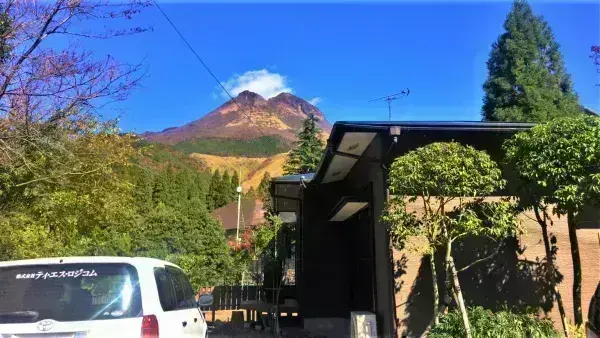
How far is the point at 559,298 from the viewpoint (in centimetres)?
823

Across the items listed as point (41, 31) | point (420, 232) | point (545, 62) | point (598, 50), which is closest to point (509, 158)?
point (420, 232)

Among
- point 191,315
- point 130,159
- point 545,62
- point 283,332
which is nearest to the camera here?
point 191,315

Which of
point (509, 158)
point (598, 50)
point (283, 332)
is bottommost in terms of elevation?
point (283, 332)

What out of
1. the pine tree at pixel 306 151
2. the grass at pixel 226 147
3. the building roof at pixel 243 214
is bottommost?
the building roof at pixel 243 214

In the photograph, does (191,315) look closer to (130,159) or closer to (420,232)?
(420,232)

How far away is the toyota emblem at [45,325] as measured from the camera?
12.3ft

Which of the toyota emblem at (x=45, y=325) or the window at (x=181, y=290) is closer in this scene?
the toyota emblem at (x=45, y=325)

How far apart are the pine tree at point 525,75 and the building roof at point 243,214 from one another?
2842 cm

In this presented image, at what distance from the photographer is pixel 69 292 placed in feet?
13.2

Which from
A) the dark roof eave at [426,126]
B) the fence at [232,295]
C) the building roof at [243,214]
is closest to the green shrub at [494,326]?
the dark roof eave at [426,126]

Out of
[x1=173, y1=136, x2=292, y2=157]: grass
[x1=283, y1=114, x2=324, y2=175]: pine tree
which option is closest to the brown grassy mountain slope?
[x1=173, y1=136, x2=292, y2=157]: grass

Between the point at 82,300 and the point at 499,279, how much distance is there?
714cm

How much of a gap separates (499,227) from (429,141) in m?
2.30

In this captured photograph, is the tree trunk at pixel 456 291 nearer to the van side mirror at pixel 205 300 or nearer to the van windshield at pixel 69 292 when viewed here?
the van side mirror at pixel 205 300
